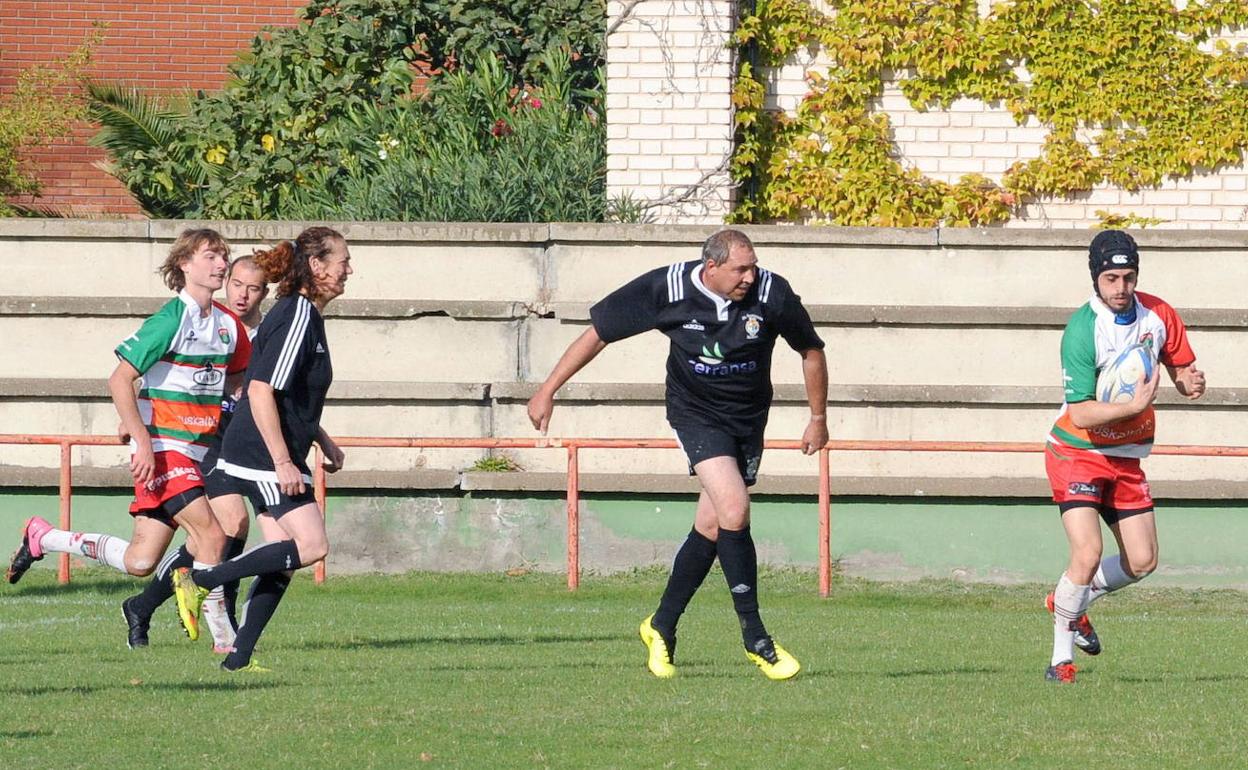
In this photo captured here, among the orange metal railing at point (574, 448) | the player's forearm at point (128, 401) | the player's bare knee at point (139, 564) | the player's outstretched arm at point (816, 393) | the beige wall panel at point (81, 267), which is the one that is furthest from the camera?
the beige wall panel at point (81, 267)

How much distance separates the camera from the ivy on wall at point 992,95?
17344mm

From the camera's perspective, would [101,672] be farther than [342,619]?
No

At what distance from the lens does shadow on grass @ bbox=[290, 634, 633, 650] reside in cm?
978

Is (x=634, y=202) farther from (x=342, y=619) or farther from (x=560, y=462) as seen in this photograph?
(x=342, y=619)

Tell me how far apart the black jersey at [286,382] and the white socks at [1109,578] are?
11.9 feet

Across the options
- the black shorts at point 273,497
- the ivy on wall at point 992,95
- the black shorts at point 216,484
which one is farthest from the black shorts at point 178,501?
the ivy on wall at point 992,95

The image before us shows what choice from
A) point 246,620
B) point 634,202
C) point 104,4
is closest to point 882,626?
point 246,620

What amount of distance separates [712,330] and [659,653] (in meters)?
1.50

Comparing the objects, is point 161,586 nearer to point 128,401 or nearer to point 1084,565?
point 128,401

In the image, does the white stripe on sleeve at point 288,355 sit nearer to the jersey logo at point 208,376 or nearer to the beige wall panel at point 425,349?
the jersey logo at point 208,376

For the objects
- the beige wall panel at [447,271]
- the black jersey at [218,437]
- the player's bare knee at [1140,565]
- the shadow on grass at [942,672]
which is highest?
the beige wall panel at [447,271]

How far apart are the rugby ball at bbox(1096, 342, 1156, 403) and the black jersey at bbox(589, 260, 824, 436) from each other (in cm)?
125

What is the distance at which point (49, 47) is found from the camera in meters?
21.4

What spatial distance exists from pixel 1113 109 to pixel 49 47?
38.8 feet
